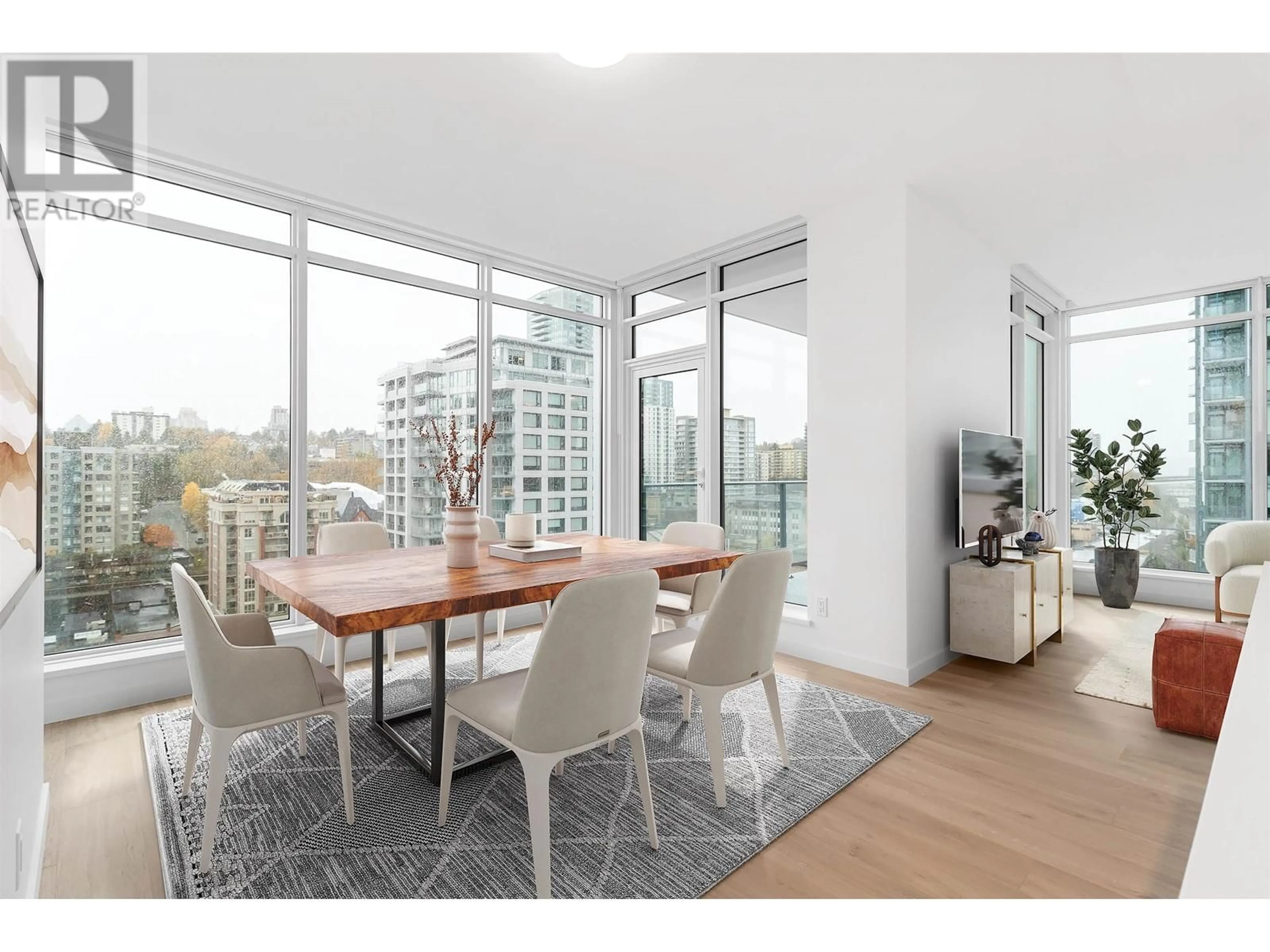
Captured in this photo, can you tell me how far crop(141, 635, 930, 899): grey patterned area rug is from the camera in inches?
67.6

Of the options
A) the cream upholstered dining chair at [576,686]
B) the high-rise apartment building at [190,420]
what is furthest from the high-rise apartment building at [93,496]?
the cream upholstered dining chair at [576,686]

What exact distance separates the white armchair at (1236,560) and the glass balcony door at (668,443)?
11.2ft

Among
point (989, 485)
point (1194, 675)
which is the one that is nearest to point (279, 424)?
point (989, 485)

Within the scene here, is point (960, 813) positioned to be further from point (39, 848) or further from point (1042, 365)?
point (1042, 365)

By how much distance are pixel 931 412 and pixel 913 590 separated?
1.03 m

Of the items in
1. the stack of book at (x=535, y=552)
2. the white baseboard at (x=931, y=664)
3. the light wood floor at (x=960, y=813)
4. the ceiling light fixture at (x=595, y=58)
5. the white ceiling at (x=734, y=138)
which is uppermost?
the white ceiling at (x=734, y=138)

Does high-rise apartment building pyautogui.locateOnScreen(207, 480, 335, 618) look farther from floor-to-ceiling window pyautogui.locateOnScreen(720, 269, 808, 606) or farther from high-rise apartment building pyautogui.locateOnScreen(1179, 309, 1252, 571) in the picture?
high-rise apartment building pyautogui.locateOnScreen(1179, 309, 1252, 571)

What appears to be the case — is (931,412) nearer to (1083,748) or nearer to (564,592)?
(1083,748)

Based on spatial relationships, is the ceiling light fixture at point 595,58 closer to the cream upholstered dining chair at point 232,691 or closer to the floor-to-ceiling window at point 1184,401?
the cream upholstered dining chair at point 232,691

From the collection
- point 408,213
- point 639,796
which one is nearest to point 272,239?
point 408,213

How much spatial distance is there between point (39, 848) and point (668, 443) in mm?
4084

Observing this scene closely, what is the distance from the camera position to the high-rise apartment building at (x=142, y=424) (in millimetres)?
3084
